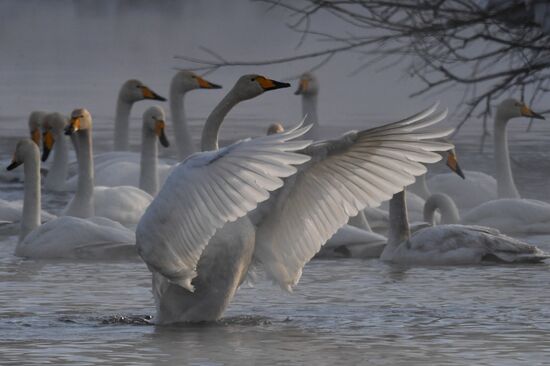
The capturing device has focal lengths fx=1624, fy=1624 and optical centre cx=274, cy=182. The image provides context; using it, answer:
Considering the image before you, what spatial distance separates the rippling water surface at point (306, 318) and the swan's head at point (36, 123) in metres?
5.17

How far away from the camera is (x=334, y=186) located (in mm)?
7828

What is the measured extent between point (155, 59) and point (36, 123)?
70.0 feet

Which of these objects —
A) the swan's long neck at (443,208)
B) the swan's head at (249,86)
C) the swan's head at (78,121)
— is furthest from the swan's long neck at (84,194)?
the swan's head at (249,86)

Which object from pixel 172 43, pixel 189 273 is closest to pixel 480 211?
pixel 189 273

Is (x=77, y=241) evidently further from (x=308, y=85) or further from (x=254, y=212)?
(x=308, y=85)

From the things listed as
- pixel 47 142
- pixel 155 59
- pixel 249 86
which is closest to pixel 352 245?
pixel 249 86

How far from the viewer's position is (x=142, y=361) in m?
6.69

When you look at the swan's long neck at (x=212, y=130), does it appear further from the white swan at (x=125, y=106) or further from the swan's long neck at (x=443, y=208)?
the white swan at (x=125, y=106)

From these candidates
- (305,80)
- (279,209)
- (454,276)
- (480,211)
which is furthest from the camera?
(305,80)

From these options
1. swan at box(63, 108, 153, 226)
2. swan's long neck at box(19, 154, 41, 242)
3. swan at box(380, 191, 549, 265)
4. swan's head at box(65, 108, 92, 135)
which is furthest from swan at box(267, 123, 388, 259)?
swan's head at box(65, 108, 92, 135)

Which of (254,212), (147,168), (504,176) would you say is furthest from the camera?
(504,176)

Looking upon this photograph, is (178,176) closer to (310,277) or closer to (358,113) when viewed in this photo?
(310,277)

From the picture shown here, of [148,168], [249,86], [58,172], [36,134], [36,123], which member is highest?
[249,86]

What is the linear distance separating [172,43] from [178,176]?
33.9m
